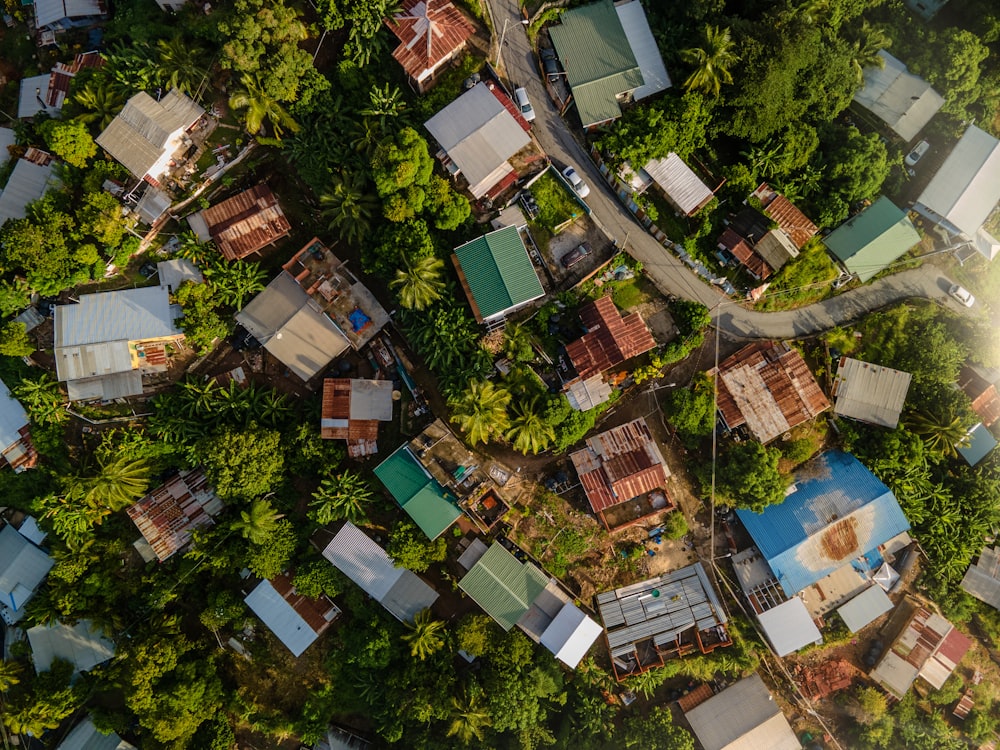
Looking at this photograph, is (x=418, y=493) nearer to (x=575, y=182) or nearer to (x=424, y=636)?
(x=424, y=636)

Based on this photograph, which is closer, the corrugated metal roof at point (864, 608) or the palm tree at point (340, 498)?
the palm tree at point (340, 498)

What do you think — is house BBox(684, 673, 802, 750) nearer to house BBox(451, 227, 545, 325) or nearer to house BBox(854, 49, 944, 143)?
house BBox(451, 227, 545, 325)

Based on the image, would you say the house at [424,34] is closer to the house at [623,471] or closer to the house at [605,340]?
the house at [605,340]

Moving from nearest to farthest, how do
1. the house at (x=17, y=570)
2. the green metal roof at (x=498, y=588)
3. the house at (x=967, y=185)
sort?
1. the green metal roof at (x=498, y=588)
2. the house at (x=967, y=185)
3. the house at (x=17, y=570)

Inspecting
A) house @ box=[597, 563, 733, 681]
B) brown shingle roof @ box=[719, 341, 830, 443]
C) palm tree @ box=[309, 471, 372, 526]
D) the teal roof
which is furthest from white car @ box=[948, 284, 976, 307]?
palm tree @ box=[309, 471, 372, 526]

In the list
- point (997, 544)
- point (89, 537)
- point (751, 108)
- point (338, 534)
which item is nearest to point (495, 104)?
point (751, 108)

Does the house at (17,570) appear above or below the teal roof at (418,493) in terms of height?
above

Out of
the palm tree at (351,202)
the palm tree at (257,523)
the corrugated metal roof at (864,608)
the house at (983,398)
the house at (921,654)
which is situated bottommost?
the house at (921,654)

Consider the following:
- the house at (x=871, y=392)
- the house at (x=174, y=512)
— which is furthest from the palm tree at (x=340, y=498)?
the house at (x=871, y=392)
